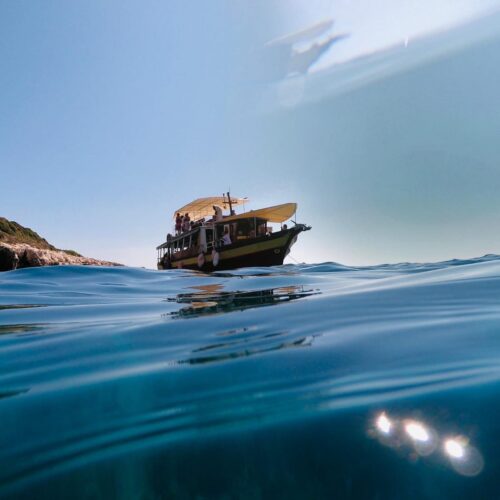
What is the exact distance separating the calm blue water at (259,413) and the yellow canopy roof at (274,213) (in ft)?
62.3

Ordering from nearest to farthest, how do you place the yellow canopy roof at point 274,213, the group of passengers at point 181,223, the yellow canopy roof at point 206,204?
1. the yellow canopy roof at point 274,213
2. the group of passengers at point 181,223
3. the yellow canopy roof at point 206,204

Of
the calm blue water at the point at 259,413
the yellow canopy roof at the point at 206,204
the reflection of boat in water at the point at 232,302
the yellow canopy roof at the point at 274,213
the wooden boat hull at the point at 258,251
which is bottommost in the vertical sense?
the calm blue water at the point at 259,413

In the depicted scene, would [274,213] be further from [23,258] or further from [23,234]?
[23,234]

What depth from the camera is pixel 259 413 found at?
0.88m

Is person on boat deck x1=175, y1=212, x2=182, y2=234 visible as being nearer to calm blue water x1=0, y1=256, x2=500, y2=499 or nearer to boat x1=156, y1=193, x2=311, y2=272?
boat x1=156, y1=193, x2=311, y2=272

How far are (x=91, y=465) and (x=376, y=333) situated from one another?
128cm

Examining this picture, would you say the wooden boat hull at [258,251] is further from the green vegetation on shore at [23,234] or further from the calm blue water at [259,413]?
the green vegetation on shore at [23,234]

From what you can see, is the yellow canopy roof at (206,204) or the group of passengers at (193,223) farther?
the yellow canopy roof at (206,204)

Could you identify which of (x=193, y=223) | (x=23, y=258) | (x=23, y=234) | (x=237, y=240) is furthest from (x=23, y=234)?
(x=237, y=240)

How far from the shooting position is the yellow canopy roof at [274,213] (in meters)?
20.7

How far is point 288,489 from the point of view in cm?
64

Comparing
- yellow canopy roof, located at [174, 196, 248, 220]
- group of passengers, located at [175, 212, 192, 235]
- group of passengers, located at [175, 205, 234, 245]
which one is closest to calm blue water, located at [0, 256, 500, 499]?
group of passengers, located at [175, 205, 234, 245]

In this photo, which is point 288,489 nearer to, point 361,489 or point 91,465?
point 361,489

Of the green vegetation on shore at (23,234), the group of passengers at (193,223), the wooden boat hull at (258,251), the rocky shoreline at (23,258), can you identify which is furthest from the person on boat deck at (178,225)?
the green vegetation on shore at (23,234)
